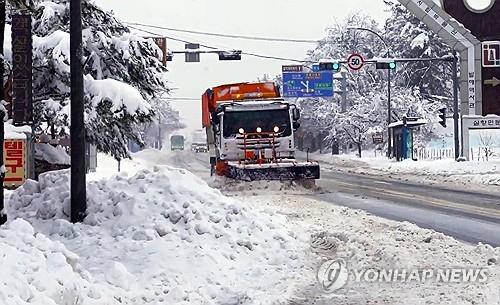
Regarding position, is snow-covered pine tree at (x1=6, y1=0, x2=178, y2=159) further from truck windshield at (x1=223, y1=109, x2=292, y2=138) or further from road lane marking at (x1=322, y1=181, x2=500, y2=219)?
road lane marking at (x1=322, y1=181, x2=500, y2=219)

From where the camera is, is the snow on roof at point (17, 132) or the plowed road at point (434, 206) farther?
the snow on roof at point (17, 132)

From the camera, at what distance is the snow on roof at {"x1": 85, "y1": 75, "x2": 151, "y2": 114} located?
564 inches

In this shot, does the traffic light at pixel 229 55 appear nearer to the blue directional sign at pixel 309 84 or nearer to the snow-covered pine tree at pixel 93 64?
the blue directional sign at pixel 309 84

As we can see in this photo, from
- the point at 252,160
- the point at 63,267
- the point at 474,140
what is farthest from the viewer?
the point at 474,140

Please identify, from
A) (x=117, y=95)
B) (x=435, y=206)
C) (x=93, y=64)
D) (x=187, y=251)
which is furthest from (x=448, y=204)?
(x=187, y=251)

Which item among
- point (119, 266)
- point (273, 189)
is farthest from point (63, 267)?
point (273, 189)

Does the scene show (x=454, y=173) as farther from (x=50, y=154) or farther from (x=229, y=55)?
(x=50, y=154)

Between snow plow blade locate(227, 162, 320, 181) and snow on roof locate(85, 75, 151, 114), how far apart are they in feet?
19.6

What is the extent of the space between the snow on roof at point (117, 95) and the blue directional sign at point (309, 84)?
36.5m

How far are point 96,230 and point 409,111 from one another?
5634 centimetres

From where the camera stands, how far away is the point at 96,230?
9156 millimetres

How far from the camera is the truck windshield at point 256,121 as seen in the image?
2259cm

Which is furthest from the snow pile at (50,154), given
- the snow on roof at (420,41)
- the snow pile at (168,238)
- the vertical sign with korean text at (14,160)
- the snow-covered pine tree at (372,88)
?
the snow on roof at (420,41)

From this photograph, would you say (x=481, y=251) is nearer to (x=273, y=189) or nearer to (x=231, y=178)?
(x=273, y=189)
